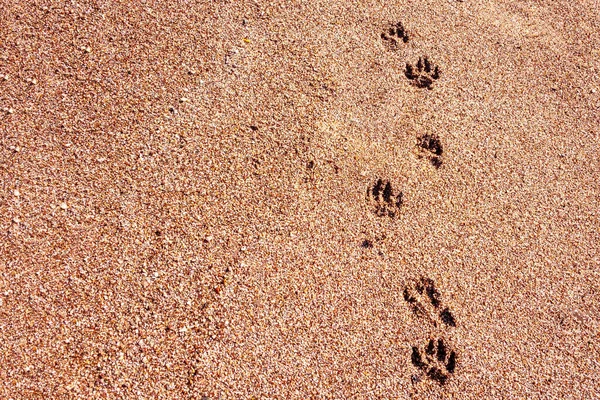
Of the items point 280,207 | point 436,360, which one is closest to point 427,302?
point 436,360

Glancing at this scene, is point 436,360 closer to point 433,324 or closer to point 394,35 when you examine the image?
point 433,324

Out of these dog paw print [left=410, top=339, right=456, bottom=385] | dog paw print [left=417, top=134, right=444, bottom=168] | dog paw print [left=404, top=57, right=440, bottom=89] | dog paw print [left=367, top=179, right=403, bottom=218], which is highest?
dog paw print [left=404, top=57, right=440, bottom=89]

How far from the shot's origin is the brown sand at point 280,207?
6.66 feet

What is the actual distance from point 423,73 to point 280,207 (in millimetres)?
1286

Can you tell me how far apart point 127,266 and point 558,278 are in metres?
2.23

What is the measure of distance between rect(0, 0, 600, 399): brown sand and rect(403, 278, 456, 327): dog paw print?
15 mm

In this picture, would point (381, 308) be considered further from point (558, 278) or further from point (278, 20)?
point (278, 20)

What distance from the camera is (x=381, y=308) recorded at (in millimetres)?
2223

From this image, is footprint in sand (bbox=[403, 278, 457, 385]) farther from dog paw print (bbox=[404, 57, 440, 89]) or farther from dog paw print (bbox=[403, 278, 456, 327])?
dog paw print (bbox=[404, 57, 440, 89])

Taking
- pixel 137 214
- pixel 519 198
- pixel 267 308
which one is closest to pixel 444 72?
pixel 519 198

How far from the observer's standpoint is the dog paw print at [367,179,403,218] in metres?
2.43

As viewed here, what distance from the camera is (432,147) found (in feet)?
8.61

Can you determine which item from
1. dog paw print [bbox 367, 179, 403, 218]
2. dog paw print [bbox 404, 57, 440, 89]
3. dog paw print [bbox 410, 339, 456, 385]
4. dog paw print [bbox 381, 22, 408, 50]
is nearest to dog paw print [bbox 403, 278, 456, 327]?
dog paw print [bbox 410, 339, 456, 385]

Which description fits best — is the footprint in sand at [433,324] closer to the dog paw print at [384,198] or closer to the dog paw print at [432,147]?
the dog paw print at [384,198]
